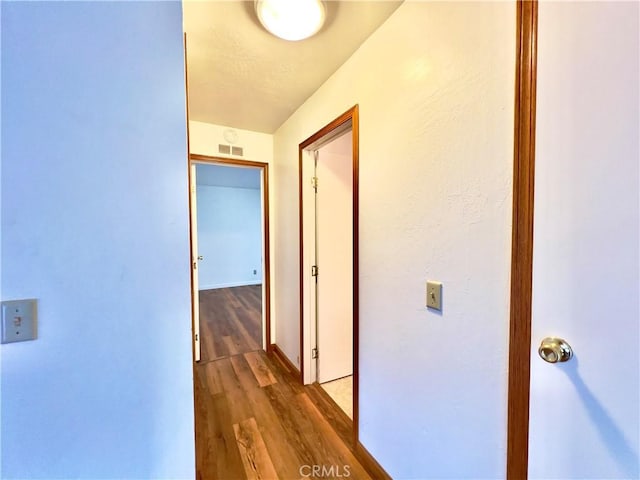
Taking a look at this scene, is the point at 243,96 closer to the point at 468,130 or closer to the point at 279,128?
the point at 279,128

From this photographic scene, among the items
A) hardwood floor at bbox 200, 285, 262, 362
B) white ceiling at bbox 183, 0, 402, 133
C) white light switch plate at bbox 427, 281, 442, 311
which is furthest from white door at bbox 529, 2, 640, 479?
hardwood floor at bbox 200, 285, 262, 362

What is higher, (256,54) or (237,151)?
(256,54)

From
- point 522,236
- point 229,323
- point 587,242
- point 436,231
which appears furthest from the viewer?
point 229,323

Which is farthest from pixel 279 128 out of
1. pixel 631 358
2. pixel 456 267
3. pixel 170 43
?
pixel 631 358

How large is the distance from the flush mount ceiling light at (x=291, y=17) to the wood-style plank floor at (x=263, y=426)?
230 centimetres

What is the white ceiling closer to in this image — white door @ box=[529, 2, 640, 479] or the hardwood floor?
white door @ box=[529, 2, 640, 479]

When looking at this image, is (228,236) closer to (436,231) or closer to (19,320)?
(19,320)

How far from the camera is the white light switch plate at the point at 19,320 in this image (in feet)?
2.29

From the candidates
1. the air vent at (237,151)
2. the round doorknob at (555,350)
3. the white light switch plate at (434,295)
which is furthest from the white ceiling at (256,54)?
the round doorknob at (555,350)

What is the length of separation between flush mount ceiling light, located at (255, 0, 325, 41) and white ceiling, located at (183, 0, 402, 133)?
53 mm

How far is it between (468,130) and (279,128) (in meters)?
2.00

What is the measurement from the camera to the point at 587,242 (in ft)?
2.02

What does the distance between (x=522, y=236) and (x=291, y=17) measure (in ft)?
4.25
